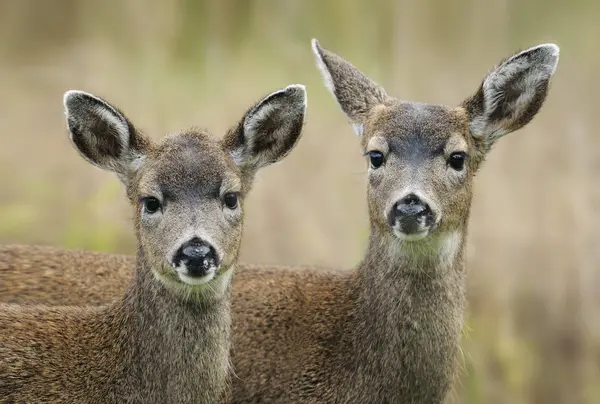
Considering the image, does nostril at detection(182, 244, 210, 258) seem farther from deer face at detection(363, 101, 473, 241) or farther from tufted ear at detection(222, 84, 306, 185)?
deer face at detection(363, 101, 473, 241)

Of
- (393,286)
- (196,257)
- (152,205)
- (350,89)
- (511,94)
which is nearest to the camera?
(196,257)

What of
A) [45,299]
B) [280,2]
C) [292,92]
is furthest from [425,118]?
[280,2]

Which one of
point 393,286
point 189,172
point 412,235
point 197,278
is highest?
point 189,172

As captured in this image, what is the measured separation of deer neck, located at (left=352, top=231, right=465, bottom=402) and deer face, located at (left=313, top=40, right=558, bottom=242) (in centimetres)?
20

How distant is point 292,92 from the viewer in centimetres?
1130

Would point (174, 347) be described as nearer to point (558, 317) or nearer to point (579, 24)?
point (558, 317)

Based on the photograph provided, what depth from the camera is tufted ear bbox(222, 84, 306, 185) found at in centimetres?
1116

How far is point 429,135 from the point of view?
11281mm

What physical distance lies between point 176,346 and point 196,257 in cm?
80

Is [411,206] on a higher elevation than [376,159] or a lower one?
lower

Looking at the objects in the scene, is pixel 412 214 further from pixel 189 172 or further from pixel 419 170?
pixel 189 172

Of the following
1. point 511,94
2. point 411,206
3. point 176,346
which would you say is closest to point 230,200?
point 176,346

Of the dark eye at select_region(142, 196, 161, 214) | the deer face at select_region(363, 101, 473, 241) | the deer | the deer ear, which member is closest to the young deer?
the dark eye at select_region(142, 196, 161, 214)

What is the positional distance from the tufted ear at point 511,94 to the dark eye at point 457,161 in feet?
1.27
